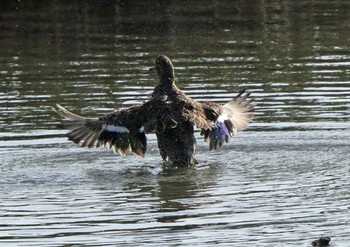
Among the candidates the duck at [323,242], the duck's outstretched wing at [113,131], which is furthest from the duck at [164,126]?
the duck at [323,242]

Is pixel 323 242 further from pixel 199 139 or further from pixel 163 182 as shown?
pixel 199 139

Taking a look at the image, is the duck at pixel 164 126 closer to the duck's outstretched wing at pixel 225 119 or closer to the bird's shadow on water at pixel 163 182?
the duck's outstretched wing at pixel 225 119

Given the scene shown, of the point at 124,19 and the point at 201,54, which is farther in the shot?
the point at 124,19

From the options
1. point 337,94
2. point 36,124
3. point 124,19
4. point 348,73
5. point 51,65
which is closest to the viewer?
point 36,124

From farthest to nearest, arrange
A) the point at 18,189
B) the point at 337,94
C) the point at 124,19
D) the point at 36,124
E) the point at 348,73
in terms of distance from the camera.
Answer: the point at 124,19 → the point at 348,73 → the point at 337,94 → the point at 36,124 → the point at 18,189

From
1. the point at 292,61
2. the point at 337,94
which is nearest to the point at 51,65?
the point at 292,61

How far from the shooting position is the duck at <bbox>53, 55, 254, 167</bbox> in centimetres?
1252

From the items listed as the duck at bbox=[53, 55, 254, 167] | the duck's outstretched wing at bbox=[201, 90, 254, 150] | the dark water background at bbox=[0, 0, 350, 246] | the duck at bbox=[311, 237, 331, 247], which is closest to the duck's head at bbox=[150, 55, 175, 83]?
the duck at bbox=[53, 55, 254, 167]

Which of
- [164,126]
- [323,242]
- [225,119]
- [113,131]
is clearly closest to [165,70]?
[225,119]

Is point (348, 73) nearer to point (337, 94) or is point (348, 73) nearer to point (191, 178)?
point (337, 94)

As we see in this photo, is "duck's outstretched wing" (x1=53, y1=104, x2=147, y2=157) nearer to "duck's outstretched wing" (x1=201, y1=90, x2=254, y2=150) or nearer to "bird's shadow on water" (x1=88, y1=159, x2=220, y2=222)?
"bird's shadow on water" (x1=88, y1=159, x2=220, y2=222)

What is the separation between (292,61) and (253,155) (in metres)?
5.40

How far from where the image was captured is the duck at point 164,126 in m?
12.5

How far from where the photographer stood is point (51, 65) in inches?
718
